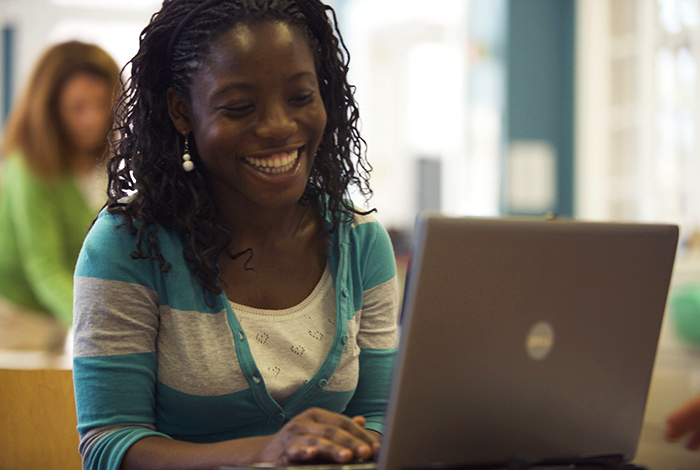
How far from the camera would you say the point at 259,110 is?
1.09 meters

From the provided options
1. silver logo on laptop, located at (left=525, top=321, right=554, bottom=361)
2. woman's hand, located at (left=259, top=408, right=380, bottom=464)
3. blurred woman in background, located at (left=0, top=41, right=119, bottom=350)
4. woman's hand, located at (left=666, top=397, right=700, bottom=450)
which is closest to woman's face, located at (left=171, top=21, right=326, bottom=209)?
woman's hand, located at (left=259, top=408, right=380, bottom=464)

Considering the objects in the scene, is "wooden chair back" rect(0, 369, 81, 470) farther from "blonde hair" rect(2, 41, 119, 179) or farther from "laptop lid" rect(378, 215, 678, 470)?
"blonde hair" rect(2, 41, 119, 179)

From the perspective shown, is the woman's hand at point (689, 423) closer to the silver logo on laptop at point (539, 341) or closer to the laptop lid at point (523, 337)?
the laptop lid at point (523, 337)

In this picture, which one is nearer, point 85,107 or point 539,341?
point 539,341

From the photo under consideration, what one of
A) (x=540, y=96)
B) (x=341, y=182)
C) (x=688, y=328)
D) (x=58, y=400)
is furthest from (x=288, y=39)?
(x=540, y=96)

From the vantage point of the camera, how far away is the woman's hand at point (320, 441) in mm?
783

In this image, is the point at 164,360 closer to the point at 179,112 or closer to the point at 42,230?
the point at 179,112

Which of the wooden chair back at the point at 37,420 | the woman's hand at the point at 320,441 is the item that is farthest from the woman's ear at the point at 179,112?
the woman's hand at the point at 320,441

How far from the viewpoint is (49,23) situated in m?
5.70

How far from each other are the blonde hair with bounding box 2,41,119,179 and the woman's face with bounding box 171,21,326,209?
104cm

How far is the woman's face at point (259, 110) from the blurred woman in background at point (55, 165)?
100 centimetres

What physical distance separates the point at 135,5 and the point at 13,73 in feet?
3.89

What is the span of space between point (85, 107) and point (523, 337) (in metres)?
1.69

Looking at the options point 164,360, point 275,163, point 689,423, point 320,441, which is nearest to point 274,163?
point 275,163
